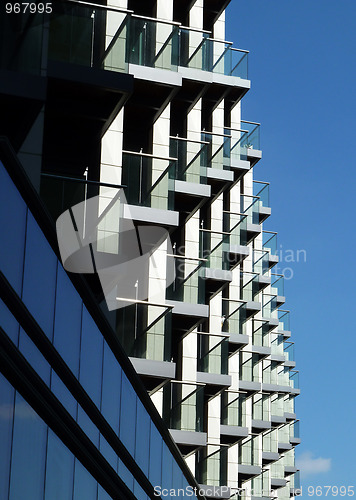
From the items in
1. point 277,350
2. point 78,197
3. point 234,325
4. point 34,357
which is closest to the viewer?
point 34,357

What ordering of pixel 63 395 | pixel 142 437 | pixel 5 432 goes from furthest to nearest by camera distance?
1. pixel 142 437
2. pixel 63 395
3. pixel 5 432

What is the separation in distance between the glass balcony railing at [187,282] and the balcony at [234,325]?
8733 mm

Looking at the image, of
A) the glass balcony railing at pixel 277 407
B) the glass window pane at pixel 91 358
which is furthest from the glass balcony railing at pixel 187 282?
the glass balcony railing at pixel 277 407

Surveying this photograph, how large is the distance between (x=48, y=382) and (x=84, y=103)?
6.46m

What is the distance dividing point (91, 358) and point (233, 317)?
62.5ft

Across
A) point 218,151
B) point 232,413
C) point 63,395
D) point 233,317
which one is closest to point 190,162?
point 218,151

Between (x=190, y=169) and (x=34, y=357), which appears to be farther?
(x=190, y=169)

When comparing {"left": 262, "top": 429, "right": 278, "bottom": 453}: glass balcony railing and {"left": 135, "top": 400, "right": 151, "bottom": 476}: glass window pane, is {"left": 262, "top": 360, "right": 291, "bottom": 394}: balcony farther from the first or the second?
{"left": 135, "top": 400, "right": 151, "bottom": 476}: glass window pane

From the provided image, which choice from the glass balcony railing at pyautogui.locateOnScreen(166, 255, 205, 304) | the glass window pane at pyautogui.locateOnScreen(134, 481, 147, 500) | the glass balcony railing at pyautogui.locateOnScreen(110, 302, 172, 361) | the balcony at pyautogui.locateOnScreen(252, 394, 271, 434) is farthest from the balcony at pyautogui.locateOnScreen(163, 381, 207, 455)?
the balcony at pyautogui.locateOnScreen(252, 394, 271, 434)

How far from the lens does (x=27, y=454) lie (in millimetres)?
13594

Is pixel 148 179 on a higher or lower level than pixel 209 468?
higher

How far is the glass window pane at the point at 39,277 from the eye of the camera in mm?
14203

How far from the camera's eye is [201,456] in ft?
106

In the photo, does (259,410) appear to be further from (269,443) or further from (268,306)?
(268,306)
